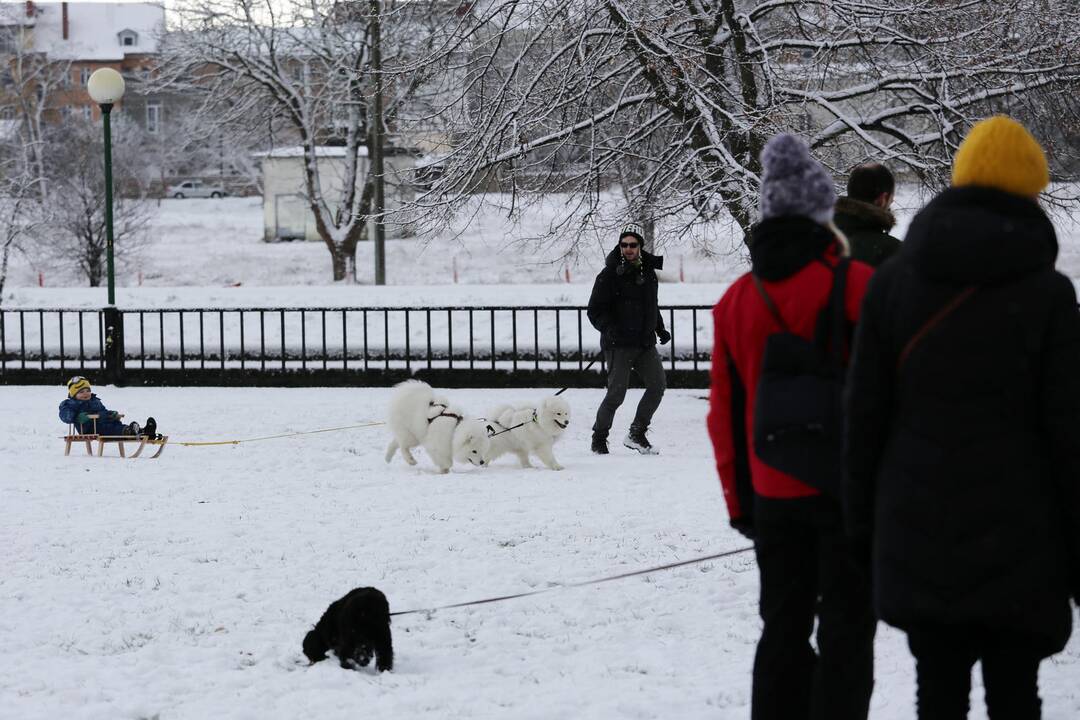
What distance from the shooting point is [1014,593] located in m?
2.77

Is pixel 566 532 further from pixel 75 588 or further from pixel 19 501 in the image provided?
pixel 19 501

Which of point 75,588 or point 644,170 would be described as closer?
point 75,588

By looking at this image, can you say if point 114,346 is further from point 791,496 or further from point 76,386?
point 791,496

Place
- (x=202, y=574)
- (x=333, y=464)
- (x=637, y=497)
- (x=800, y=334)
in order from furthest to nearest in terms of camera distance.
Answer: (x=333, y=464) < (x=637, y=497) < (x=202, y=574) < (x=800, y=334)

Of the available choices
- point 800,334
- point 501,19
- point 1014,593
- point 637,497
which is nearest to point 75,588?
point 637,497

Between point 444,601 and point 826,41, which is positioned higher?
point 826,41

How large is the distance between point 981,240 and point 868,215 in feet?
6.37

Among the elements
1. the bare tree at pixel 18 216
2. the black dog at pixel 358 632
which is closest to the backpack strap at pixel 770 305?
the black dog at pixel 358 632

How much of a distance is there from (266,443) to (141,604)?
5826 millimetres

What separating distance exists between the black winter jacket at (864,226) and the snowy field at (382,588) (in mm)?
1662

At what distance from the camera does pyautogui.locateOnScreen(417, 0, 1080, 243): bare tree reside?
12.6 m

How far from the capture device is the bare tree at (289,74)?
35875 millimetres

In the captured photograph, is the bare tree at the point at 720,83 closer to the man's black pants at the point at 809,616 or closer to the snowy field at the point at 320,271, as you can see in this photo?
the snowy field at the point at 320,271

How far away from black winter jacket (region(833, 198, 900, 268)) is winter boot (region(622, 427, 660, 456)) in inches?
262
